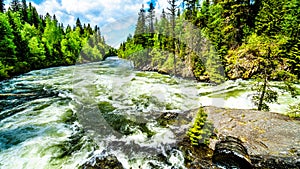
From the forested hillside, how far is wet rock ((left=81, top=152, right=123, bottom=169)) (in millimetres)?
8016

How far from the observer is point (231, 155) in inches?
233

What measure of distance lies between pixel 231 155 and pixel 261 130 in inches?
88.2

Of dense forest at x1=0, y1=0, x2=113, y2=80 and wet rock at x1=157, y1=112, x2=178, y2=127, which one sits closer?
wet rock at x1=157, y1=112, x2=178, y2=127

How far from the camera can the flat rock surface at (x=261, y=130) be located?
20.1 ft

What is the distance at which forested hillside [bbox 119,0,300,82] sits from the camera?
17.2 m

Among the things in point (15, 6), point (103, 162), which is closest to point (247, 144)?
point (103, 162)

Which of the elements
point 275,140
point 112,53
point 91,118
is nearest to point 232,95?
point 275,140

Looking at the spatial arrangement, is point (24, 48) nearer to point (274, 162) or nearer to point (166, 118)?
point (166, 118)

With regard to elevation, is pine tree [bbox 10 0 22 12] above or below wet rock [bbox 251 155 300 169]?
above

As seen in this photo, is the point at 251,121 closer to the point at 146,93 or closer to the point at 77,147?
the point at 77,147

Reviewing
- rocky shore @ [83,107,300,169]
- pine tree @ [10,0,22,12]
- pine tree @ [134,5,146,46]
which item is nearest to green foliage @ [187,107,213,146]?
rocky shore @ [83,107,300,169]

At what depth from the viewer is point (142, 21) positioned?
5706 centimetres

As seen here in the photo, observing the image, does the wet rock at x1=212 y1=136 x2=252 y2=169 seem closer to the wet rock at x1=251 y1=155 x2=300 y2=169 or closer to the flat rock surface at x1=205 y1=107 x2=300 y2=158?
the wet rock at x1=251 y1=155 x2=300 y2=169

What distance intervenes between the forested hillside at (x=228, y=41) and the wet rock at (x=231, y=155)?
473 centimetres
